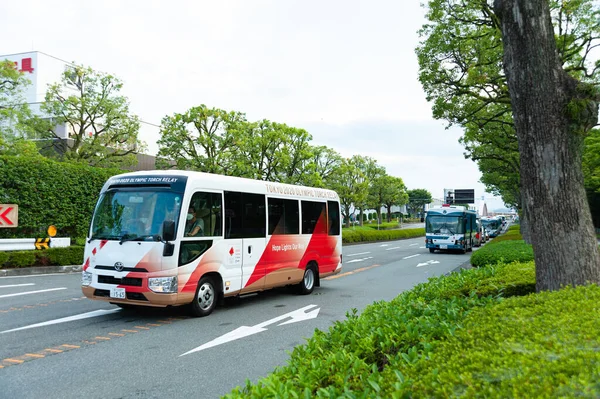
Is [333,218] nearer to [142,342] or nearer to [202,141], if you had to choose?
[142,342]

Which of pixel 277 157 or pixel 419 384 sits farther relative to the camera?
pixel 277 157

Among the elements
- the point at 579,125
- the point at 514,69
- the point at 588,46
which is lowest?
the point at 579,125

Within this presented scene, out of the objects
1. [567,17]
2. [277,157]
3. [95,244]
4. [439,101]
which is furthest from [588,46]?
[277,157]

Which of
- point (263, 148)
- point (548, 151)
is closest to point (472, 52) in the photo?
point (548, 151)

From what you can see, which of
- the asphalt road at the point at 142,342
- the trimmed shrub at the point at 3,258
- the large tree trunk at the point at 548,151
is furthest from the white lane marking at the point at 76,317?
the trimmed shrub at the point at 3,258

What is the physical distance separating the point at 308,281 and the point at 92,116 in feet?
85.6

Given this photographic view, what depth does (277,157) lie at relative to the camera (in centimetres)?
3959

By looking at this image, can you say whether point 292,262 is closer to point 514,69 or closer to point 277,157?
point 514,69

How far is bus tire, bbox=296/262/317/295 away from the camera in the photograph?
38.0ft

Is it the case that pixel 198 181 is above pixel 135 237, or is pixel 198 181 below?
above

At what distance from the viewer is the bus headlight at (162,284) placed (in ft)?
24.8

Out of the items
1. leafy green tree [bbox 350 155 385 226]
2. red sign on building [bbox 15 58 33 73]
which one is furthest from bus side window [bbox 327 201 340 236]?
leafy green tree [bbox 350 155 385 226]

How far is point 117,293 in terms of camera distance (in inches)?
302

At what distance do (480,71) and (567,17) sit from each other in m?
3.07
